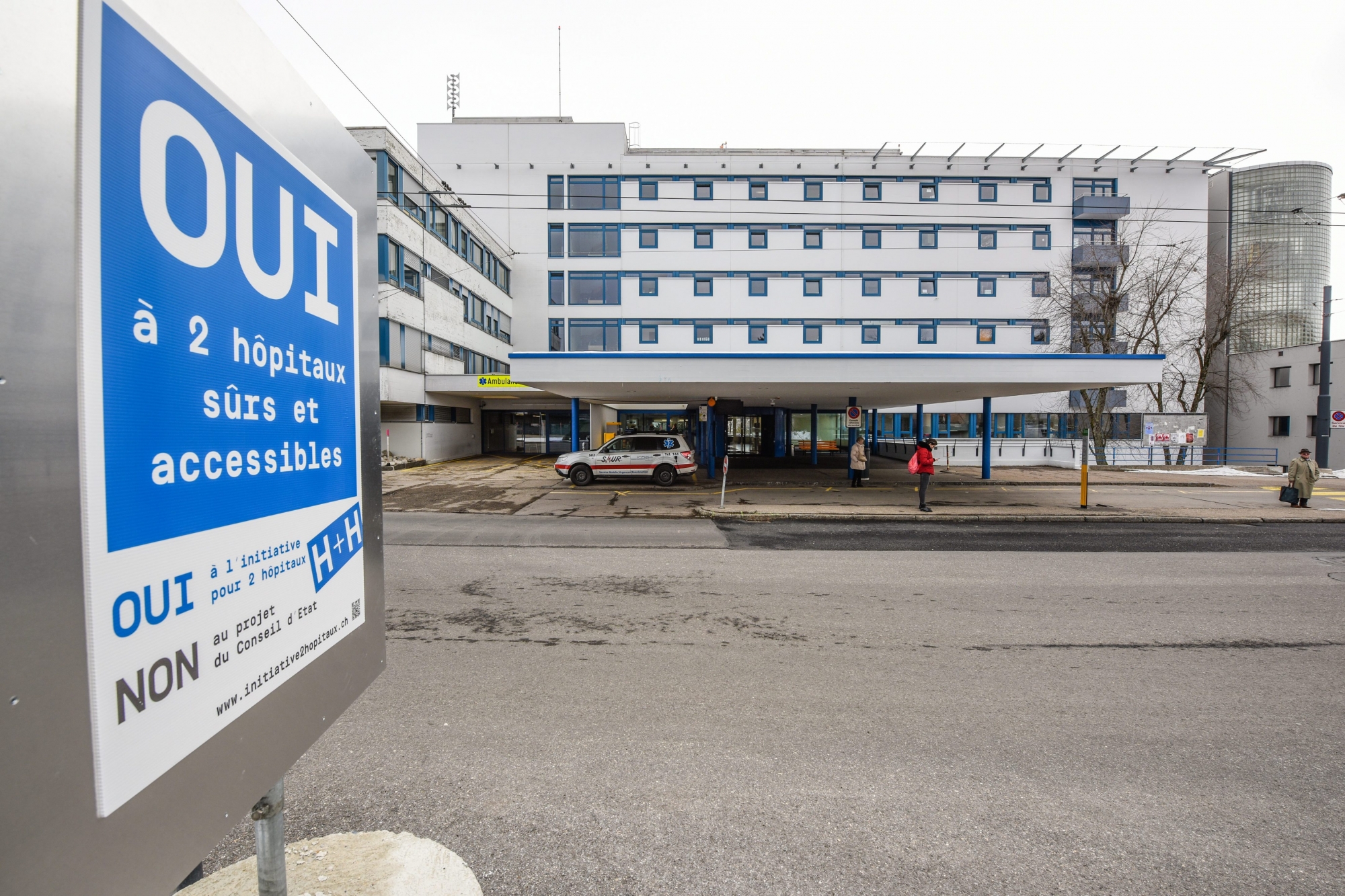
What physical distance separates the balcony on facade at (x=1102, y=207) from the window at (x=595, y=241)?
2748 centimetres

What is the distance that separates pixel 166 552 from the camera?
116 centimetres

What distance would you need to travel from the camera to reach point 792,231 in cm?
3625

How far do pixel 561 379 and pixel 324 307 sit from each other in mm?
13823

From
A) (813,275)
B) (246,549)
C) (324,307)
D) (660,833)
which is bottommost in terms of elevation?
(660,833)

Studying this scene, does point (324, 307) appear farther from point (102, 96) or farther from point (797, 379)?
point (797, 379)

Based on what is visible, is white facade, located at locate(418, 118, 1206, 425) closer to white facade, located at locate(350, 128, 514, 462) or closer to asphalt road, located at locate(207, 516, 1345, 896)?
white facade, located at locate(350, 128, 514, 462)

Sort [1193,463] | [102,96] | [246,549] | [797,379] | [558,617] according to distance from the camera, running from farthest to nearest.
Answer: [1193,463]
[797,379]
[558,617]
[246,549]
[102,96]

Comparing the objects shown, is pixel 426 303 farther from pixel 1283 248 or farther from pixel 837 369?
pixel 1283 248

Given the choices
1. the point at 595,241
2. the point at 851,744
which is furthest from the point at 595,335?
the point at 851,744

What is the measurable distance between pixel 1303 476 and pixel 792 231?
27.0 meters

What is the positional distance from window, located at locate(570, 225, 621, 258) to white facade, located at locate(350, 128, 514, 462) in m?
5.23

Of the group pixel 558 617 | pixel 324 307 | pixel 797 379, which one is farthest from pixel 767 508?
pixel 324 307

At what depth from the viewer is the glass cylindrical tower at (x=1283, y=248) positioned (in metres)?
37.8

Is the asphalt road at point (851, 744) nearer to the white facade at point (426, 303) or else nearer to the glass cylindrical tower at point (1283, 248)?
the white facade at point (426, 303)
